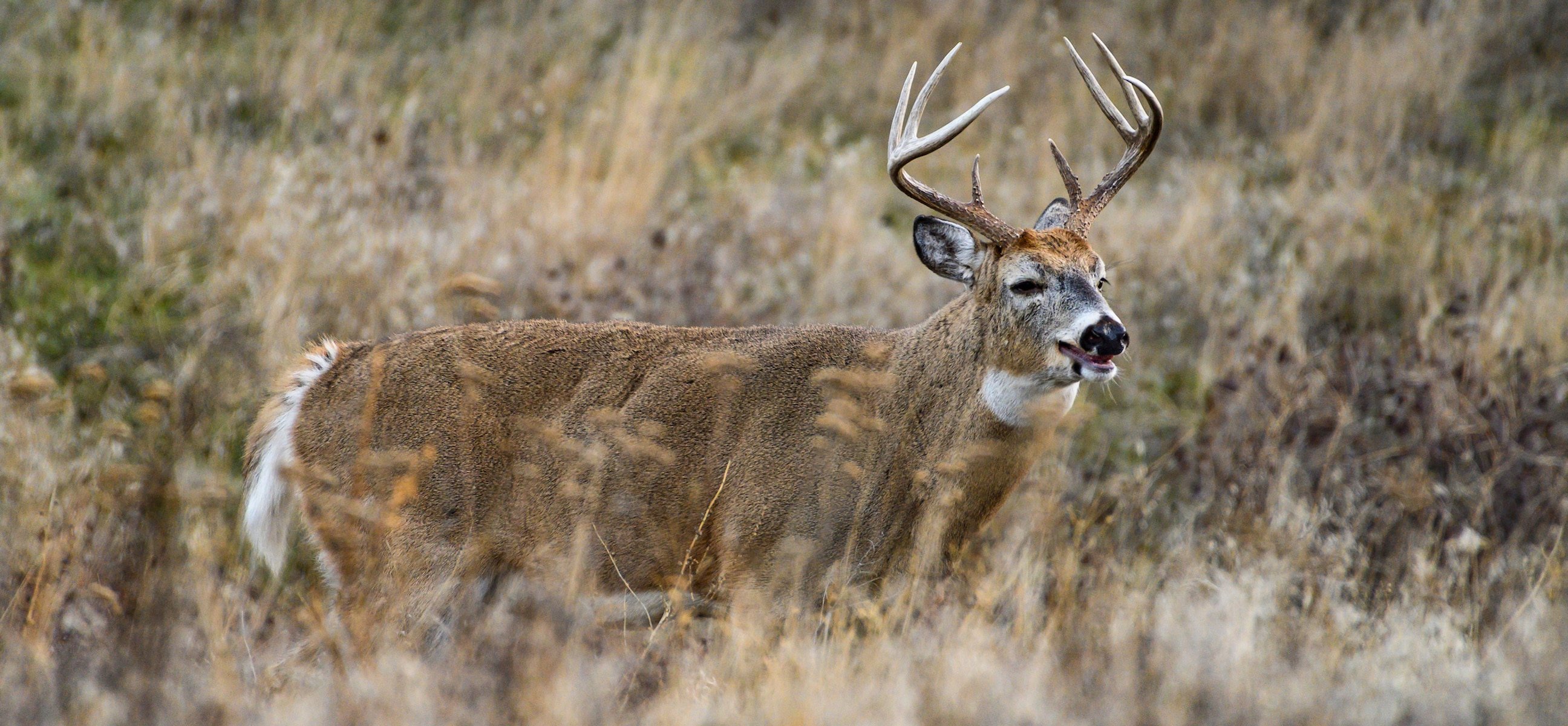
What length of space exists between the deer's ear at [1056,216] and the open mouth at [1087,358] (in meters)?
0.87

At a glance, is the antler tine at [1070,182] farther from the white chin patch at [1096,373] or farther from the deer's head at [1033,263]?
the white chin patch at [1096,373]

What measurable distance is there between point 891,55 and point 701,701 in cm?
774

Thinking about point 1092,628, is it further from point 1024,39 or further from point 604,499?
point 1024,39

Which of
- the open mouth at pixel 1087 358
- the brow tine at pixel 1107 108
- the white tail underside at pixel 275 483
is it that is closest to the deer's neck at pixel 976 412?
the open mouth at pixel 1087 358

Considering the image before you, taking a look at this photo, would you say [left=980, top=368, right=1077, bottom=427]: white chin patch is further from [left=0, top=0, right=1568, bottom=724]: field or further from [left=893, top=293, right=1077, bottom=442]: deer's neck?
[left=0, top=0, right=1568, bottom=724]: field

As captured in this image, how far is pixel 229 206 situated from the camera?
7.23 meters

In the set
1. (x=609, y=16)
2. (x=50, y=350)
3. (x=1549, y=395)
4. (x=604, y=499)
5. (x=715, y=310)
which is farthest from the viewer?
(x=609, y=16)

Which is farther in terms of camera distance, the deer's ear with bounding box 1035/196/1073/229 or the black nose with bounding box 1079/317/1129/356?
the deer's ear with bounding box 1035/196/1073/229

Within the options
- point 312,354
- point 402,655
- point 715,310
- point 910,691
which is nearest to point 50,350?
point 312,354

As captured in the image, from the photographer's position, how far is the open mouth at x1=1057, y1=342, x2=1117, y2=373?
4297 millimetres

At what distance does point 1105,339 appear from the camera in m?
4.27

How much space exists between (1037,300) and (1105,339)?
0.28m

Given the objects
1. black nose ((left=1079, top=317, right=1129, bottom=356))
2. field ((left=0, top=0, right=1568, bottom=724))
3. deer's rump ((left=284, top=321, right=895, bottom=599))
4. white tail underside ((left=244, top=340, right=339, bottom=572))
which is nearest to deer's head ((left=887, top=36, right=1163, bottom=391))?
black nose ((left=1079, top=317, right=1129, bottom=356))

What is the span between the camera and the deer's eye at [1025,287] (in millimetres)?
4496
